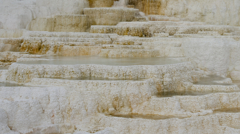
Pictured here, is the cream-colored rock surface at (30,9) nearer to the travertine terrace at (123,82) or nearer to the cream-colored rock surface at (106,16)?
the travertine terrace at (123,82)

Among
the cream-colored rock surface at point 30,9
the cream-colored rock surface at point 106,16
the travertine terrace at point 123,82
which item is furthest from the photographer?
the cream-colored rock surface at point 106,16

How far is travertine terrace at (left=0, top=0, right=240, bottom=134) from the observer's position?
8562 millimetres

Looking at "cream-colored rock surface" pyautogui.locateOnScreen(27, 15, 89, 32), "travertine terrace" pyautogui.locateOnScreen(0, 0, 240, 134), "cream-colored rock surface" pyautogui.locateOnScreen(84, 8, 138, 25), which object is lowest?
"travertine terrace" pyautogui.locateOnScreen(0, 0, 240, 134)

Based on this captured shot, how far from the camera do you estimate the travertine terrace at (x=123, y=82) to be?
856 cm

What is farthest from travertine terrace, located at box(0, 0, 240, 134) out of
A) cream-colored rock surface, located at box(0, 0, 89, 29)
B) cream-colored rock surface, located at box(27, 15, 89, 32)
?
cream-colored rock surface, located at box(27, 15, 89, 32)

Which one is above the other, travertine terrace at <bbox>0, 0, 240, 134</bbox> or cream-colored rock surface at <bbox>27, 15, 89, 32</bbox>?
cream-colored rock surface at <bbox>27, 15, 89, 32</bbox>

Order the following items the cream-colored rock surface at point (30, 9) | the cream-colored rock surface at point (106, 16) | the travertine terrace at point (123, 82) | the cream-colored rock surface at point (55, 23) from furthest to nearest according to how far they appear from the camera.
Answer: the cream-colored rock surface at point (106, 16), the cream-colored rock surface at point (55, 23), the cream-colored rock surface at point (30, 9), the travertine terrace at point (123, 82)

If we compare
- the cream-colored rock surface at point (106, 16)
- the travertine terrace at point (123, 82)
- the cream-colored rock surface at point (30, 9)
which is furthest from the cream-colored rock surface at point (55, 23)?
the travertine terrace at point (123, 82)

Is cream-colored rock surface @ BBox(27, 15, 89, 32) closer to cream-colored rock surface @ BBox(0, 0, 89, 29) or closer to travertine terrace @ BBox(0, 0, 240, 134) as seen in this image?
cream-colored rock surface @ BBox(0, 0, 89, 29)

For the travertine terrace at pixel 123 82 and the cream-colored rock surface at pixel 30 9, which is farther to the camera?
the cream-colored rock surface at pixel 30 9

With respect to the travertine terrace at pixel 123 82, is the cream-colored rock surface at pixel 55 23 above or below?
above

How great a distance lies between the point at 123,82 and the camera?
9.31 metres

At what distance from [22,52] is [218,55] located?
801 centimetres

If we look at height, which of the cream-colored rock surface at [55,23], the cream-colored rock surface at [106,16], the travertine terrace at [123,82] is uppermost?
the cream-colored rock surface at [106,16]
